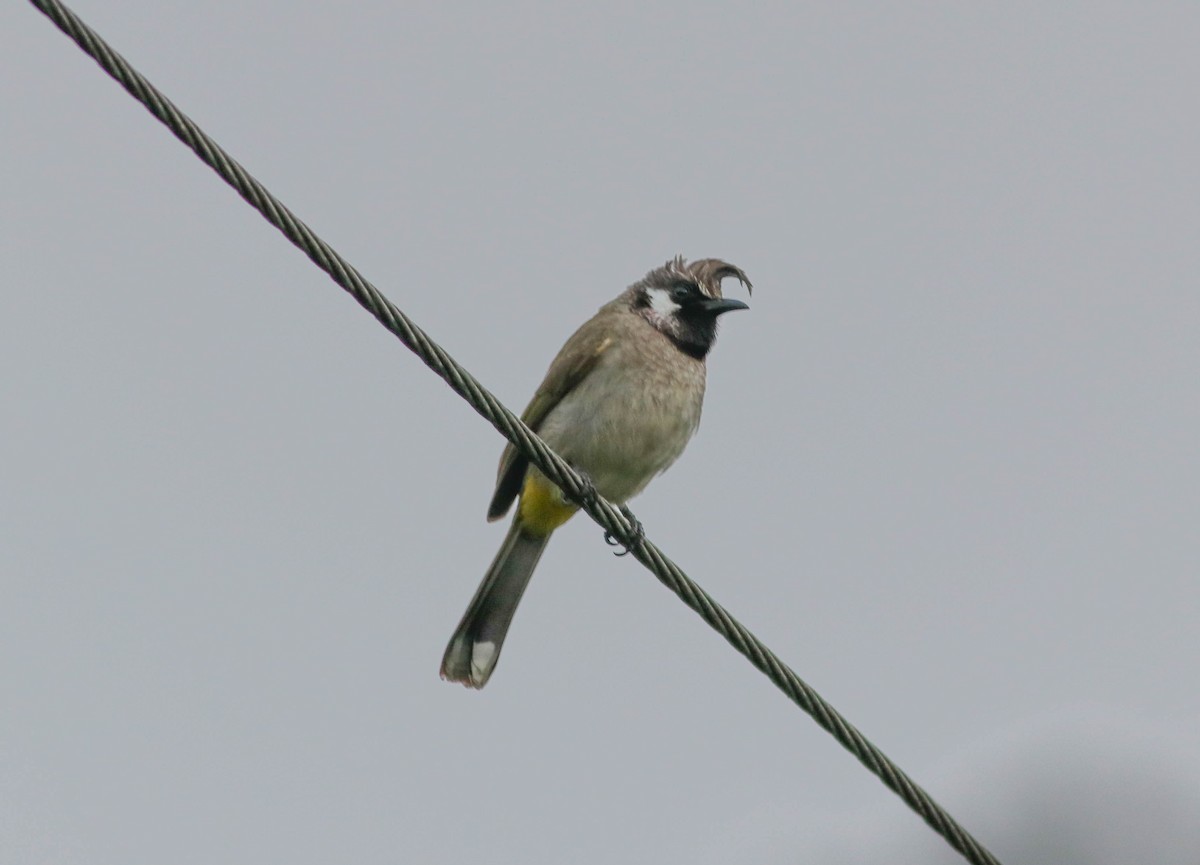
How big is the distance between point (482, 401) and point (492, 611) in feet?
9.20

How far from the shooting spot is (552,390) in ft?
20.8

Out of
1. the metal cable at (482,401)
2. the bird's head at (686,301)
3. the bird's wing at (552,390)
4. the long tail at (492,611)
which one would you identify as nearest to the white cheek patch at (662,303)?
the bird's head at (686,301)

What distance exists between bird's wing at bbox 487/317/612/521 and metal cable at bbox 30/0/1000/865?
6.04ft

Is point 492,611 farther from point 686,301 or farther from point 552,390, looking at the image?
point 686,301

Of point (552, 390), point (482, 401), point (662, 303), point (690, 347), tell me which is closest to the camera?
point (482, 401)

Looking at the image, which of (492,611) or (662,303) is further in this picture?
(662,303)

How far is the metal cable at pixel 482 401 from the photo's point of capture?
10.2ft

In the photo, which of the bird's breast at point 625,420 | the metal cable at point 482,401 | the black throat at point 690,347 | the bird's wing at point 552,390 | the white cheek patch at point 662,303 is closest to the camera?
the metal cable at point 482,401

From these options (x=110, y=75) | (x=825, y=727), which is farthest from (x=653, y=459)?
(x=110, y=75)

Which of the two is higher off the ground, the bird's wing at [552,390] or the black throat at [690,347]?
the black throat at [690,347]

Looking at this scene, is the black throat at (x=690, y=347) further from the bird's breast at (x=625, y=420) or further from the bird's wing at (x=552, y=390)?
the bird's wing at (x=552, y=390)

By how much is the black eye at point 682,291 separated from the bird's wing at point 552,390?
0.39 m

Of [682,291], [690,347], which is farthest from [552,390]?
[682,291]

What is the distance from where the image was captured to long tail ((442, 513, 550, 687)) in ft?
21.2
